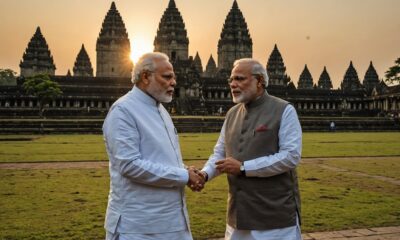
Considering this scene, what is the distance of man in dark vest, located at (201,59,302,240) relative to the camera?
4188mm

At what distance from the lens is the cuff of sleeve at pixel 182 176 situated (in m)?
3.90

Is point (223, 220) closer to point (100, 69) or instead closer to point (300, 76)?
point (100, 69)

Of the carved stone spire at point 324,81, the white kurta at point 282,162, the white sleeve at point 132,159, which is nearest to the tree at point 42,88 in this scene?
the white sleeve at point 132,159

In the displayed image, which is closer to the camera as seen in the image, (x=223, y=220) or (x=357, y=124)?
(x=223, y=220)

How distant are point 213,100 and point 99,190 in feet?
197

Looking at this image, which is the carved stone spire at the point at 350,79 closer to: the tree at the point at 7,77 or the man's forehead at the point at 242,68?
the tree at the point at 7,77

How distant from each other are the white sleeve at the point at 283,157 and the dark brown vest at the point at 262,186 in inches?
3.1

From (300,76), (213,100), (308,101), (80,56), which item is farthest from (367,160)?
(300,76)

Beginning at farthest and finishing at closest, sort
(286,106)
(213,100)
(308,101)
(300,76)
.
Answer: (300,76) < (308,101) < (213,100) < (286,106)

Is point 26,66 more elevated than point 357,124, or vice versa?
point 26,66

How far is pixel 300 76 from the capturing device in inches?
4446

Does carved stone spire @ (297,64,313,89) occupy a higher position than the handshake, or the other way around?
carved stone spire @ (297,64,313,89)

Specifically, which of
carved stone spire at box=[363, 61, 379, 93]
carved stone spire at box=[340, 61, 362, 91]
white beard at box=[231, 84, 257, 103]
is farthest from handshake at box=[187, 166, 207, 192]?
carved stone spire at box=[363, 61, 379, 93]

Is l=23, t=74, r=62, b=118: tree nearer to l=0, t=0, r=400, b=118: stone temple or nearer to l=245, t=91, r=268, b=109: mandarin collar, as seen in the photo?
l=0, t=0, r=400, b=118: stone temple
